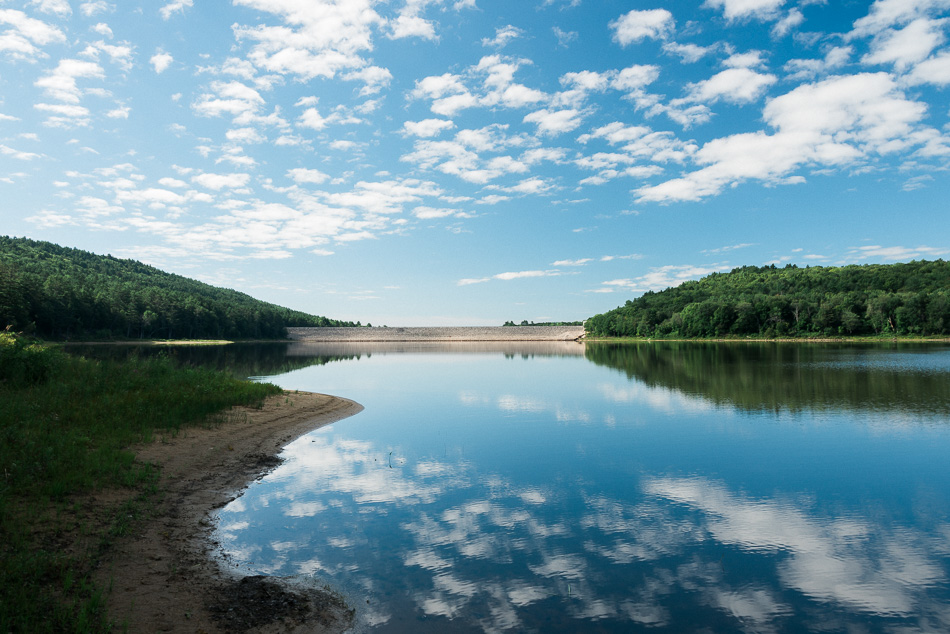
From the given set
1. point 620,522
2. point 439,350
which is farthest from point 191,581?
point 439,350

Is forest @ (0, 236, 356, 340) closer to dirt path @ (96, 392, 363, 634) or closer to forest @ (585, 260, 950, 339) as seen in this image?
dirt path @ (96, 392, 363, 634)

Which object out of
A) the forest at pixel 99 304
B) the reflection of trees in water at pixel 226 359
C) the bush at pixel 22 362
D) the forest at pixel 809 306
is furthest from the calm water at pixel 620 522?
the forest at pixel 809 306

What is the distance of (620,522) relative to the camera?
35.1 ft

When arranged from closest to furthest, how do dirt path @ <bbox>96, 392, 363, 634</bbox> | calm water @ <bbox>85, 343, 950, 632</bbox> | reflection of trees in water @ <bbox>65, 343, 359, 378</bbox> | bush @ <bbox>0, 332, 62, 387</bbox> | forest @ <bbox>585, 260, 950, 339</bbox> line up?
1. dirt path @ <bbox>96, 392, 363, 634</bbox>
2. calm water @ <bbox>85, 343, 950, 632</bbox>
3. bush @ <bbox>0, 332, 62, 387</bbox>
4. reflection of trees in water @ <bbox>65, 343, 359, 378</bbox>
5. forest @ <bbox>585, 260, 950, 339</bbox>

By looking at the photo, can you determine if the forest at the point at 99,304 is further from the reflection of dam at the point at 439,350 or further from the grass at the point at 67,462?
the grass at the point at 67,462

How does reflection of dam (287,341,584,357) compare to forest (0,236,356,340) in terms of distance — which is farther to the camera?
reflection of dam (287,341,584,357)

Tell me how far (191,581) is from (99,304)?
131m

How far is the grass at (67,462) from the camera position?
6.45 metres

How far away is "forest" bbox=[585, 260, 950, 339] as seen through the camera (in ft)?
357

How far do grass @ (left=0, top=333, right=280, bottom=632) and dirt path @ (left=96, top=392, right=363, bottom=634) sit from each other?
0.40 m

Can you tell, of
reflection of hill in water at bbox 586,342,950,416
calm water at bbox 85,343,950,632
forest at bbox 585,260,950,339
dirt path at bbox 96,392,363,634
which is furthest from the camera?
forest at bbox 585,260,950,339

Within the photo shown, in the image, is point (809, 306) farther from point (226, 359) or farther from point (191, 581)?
point (191, 581)

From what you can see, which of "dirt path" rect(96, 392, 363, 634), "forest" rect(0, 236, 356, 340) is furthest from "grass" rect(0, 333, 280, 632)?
"forest" rect(0, 236, 356, 340)

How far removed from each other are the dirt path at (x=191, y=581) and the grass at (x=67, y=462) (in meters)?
0.40
